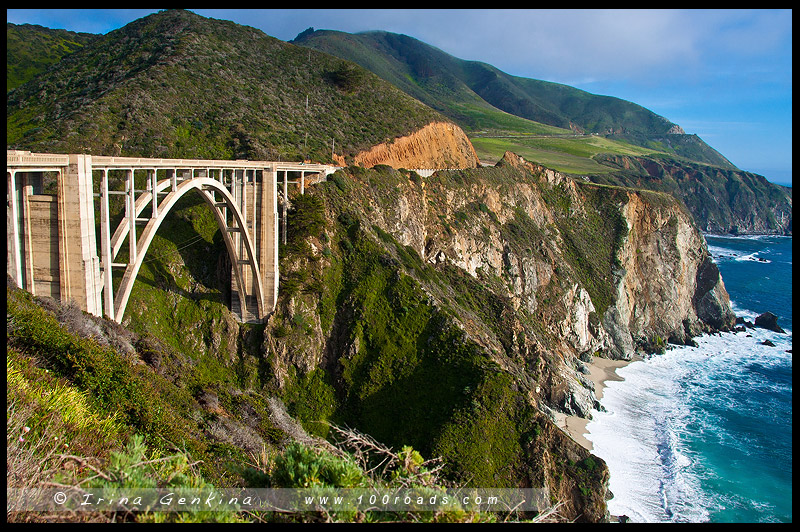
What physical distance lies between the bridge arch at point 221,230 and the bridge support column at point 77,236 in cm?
118

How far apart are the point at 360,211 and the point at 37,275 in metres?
27.8

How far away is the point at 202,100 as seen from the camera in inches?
1892

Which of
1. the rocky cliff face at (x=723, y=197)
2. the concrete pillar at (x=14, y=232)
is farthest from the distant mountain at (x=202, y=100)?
the rocky cliff face at (x=723, y=197)

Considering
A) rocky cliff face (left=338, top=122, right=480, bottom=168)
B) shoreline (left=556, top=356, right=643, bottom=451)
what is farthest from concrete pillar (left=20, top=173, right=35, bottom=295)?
rocky cliff face (left=338, top=122, right=480, bottom=168)

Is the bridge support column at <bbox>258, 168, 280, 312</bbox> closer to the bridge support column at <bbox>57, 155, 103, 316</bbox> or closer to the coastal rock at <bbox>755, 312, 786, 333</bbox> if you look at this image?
the bridge support column at <bbox>57, 155, 103, 316</bbox>

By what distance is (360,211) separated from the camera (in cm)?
4100

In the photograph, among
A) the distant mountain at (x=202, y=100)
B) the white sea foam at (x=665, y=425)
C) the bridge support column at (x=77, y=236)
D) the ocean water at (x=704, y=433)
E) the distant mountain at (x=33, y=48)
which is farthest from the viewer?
the distant mountain at (x=33, y=48)

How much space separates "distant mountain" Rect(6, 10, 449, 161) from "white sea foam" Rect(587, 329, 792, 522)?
35.3 meters

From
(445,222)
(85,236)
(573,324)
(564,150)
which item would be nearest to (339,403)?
(85,236)

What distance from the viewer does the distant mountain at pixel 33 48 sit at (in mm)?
64787

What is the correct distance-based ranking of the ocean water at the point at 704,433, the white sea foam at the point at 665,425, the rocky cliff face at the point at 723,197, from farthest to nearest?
the rocky cliff face at the point at 723,197 → the ocean water at the point at 704,433 → the white sea foam at the point at 665,425

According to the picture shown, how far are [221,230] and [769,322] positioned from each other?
7087 centimetres

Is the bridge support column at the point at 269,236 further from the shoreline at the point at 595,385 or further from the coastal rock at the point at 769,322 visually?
the coastal rock at the point at 769,322

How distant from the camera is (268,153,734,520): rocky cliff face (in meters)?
28.0
